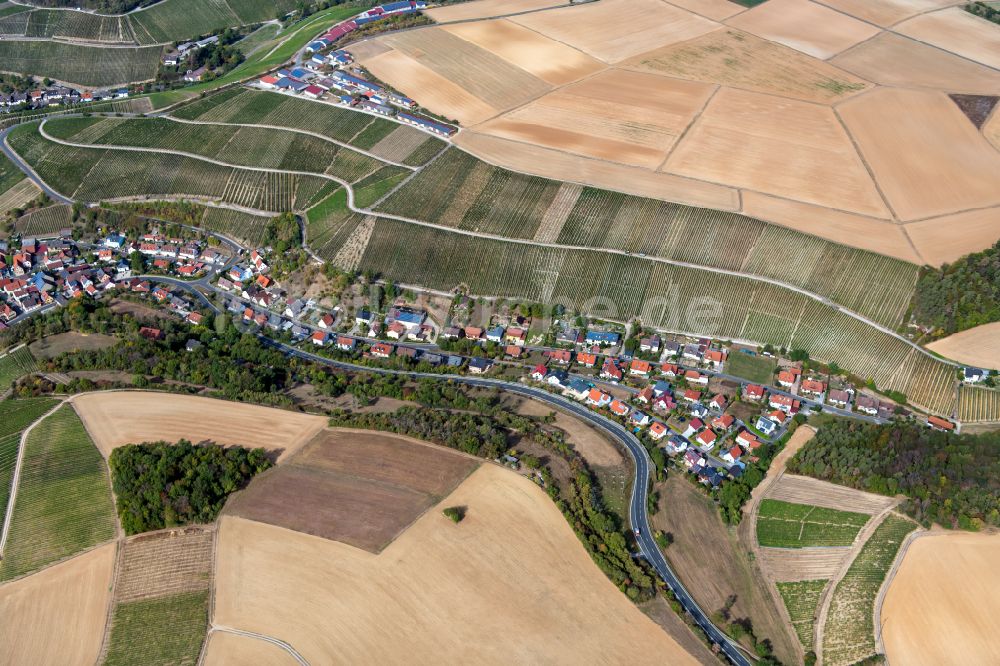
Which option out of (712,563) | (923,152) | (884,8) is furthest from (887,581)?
(884,8)

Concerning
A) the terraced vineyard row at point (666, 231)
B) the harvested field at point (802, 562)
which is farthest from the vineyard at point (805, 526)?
the terraced vineyard row at point (666, 231)

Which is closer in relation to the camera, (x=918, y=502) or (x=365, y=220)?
(x=918, y=502)

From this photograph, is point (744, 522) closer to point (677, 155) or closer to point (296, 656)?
point (296, 656)

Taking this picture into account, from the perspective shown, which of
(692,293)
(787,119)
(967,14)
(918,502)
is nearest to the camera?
(918,502)

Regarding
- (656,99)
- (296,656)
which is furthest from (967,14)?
(296,656)

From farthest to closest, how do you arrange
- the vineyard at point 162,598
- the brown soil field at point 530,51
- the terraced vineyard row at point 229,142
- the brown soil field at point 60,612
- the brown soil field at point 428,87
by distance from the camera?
the brown soil field at point 530,51
the brown soil field at point 428,87
the terraced vineyard row at point 229,142
the brown soil field at point 60,612
the vineyard at point 162,598

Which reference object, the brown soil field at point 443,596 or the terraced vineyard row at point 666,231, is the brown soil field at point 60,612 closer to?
the brown soil field at point 443,596

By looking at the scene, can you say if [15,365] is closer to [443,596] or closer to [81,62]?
[443,596]
